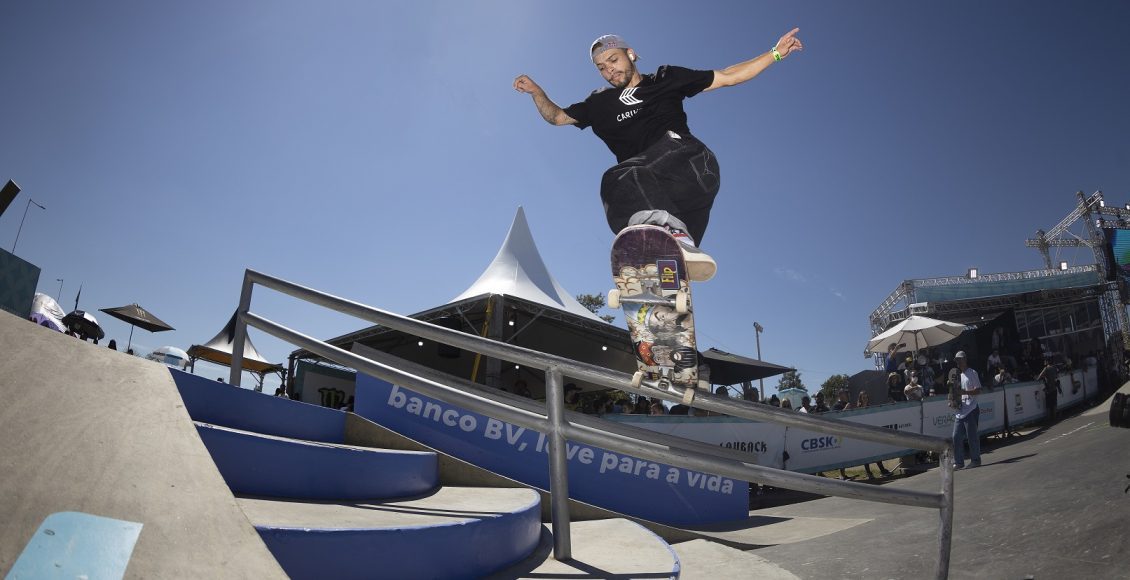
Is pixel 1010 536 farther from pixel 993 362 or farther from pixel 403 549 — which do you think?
pixel 993 362

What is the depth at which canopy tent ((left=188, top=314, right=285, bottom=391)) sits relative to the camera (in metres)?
16.7

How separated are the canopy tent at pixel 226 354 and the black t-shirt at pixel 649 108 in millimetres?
15859

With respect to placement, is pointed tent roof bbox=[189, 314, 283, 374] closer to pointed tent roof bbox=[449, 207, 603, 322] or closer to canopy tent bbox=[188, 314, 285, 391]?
canopy tent bbox=[188, 314, 285, 391]

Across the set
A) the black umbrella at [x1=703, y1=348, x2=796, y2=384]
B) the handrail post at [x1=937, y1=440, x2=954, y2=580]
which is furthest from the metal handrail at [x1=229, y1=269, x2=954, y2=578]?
the black umbrella at [x1=703, y1=348, x2=796, y2=384]

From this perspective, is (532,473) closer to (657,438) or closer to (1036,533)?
(657,438)

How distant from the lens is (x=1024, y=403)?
45.3ft

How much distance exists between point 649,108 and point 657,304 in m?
1.25

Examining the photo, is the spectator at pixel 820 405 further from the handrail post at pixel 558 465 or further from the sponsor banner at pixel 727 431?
the handrail post at pixel 558 465

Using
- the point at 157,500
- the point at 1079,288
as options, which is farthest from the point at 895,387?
the point at 1079,288

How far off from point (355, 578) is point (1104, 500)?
4342mm

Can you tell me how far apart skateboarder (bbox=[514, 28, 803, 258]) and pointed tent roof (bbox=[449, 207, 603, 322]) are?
8.79m

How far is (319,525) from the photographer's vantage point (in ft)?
5.23

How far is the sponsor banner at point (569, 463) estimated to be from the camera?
4902mm

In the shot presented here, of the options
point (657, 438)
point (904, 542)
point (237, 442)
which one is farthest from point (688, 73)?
point (904, 542)
